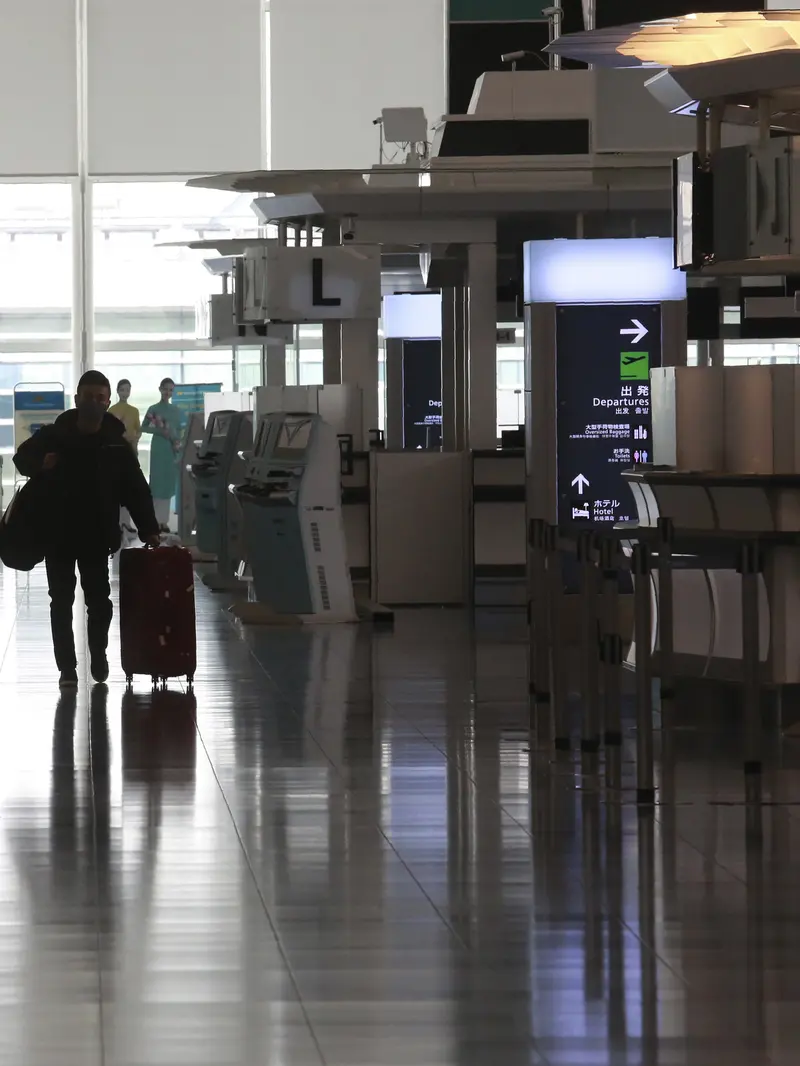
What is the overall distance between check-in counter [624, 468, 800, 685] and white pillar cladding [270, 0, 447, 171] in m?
16.1

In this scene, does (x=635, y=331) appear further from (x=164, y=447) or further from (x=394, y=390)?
(x=164, y=447)

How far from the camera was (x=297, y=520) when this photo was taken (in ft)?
39.2

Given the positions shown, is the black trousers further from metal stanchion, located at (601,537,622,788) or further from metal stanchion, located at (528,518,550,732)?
metal stanchion, located at (601,537,622,788)

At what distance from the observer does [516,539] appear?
1366 cm

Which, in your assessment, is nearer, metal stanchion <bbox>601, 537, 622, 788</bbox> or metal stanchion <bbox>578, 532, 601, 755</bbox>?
metal stanchion <bbox>601, 537, 622, 788</bbox>

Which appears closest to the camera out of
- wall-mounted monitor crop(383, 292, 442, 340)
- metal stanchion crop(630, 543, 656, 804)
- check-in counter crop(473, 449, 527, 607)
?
metal stanchion crop(630, 543, 656, 804)

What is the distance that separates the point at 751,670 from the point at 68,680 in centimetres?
375

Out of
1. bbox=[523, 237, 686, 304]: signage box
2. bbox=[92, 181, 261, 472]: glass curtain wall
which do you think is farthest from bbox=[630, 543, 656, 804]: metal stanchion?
bbox=[92, 181, 261, 472]: glass curtain wall

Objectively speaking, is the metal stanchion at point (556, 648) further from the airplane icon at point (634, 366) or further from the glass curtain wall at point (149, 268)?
the glass curtain wall at point (149, 268)

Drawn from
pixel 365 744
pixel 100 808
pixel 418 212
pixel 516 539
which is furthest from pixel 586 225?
pixel 100 808

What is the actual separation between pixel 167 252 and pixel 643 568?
1866 cm

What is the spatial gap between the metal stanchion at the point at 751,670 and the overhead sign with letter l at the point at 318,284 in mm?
6897

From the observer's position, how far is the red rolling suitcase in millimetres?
9148

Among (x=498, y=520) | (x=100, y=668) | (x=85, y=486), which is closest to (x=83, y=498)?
(x=85, y=486)
